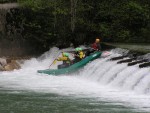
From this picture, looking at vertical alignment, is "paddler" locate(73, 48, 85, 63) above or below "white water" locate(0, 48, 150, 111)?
above

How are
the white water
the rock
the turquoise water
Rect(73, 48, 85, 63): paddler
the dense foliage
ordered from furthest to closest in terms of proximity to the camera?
1. the dense foliage
2. the rock
3. Rect(73, 48, 85, 63): paddler
4. the white water
5. the turquoise water

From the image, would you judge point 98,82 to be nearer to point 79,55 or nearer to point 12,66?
point 79,55

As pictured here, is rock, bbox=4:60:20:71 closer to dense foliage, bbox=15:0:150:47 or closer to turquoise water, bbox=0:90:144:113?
dense foliage, bbox=15:0:150:47

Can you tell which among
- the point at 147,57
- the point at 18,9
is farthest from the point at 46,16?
the point at 147,57

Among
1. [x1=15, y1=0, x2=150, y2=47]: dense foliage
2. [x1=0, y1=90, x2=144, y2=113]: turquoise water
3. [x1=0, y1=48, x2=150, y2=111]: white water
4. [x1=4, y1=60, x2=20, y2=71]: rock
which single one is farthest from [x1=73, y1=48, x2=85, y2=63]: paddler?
[x1=0, y1=90, x2=144, y2=113]: turquoise water

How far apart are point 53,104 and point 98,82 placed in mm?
4705

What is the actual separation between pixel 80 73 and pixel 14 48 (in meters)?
6.33

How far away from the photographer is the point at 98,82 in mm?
18500

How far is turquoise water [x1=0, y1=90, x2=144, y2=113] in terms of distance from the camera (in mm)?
13180

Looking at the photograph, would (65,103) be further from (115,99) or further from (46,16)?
(46,16)

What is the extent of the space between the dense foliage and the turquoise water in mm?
10758

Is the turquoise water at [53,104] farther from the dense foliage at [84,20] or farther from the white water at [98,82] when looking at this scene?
the dense foliage at [84,20]

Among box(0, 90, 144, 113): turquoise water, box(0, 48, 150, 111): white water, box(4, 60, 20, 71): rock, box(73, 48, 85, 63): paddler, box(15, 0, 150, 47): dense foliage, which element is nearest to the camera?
box(0, 90, 144, 113): turquoise water

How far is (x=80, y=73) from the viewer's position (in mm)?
20734
